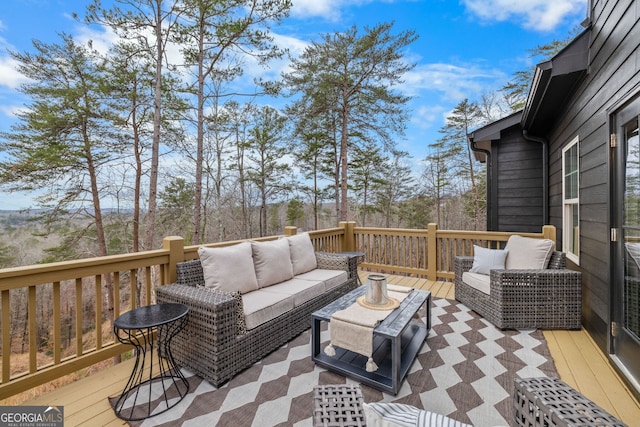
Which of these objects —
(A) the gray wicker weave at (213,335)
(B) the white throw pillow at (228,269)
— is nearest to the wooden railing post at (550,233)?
(A) the gray wicker weave at (213,335)

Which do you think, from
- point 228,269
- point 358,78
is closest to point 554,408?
point 228,269

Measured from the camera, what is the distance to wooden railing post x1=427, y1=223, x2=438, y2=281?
4.69 metres

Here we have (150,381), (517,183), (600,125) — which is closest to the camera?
(150,381)

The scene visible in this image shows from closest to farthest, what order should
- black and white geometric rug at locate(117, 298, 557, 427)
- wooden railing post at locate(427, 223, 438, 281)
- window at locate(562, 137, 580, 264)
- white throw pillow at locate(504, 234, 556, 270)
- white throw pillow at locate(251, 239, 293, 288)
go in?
black and white geometric rug at locate(117, 298, 557, 427), white throw pillow at locate(251, 239, 293, 288), white throw pillow at locate(504, 234, 556, 270), window at locate(562, 137, 580, 264), wooden railing post at locate(427, 223, 438, 281)

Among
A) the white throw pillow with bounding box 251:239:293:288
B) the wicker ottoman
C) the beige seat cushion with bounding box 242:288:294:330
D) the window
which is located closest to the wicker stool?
the wicker ottoman

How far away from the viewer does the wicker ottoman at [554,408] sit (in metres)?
0.90

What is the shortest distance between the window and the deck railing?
0.35 metres

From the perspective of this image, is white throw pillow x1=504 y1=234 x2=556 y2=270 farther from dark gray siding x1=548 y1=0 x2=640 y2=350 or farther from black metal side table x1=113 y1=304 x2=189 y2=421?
black metal side table x1=113 y1=304 x2=189 y2=421

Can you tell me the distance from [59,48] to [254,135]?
5.66 metres

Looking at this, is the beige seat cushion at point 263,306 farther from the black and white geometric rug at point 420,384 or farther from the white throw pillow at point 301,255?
the white throw pillow at point 301,255

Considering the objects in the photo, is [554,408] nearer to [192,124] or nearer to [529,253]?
[529,253]

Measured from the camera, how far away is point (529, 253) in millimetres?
3314

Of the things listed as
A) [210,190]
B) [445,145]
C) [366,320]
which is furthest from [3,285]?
[445,145]

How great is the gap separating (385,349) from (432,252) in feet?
8.86
